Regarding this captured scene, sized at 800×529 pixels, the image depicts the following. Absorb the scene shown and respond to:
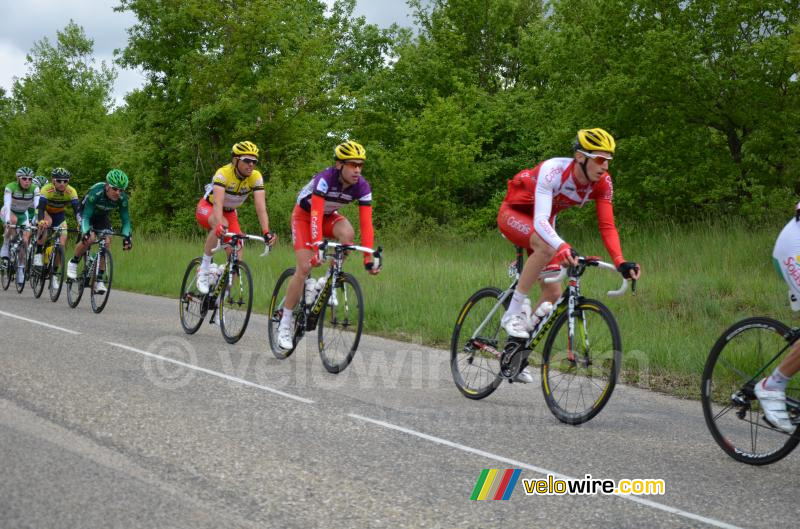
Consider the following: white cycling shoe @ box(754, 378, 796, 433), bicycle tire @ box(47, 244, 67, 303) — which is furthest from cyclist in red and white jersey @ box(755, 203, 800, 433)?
bicycle tire @ box(47, 244, 67, 303)

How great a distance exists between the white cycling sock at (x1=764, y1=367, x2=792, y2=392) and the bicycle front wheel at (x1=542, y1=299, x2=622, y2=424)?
3.06 feet

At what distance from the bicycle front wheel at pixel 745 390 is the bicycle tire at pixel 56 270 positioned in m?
11.7

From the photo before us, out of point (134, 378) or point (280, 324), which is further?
point (280, 324)

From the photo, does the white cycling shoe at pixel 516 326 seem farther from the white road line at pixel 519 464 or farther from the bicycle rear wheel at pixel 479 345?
the white road line at pixel 519 464

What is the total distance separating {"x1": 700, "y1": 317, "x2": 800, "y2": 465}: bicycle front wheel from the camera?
5.20m

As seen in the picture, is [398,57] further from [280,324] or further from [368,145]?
[280,324]

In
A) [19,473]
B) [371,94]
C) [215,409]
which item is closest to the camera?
[19,473]

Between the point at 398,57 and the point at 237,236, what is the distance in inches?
1523

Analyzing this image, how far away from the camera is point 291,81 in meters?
33.3

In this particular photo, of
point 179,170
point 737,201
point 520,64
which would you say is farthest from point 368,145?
point 737,201

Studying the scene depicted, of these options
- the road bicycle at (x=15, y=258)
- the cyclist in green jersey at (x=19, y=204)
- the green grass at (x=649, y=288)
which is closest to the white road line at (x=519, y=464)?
the green grass at (x=649, y=288)

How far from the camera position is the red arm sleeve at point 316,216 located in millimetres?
7848

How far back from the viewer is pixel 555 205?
6.85m

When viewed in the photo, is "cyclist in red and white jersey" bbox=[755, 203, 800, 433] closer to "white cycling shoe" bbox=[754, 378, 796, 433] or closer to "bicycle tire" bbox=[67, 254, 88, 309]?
"white cycling shoe" bbox=[754, 378, 796, 433]
